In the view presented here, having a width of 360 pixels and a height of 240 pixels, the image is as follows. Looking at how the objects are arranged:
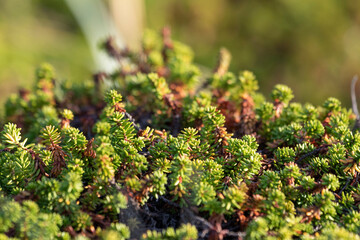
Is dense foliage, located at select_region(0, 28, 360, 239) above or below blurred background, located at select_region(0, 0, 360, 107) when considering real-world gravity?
below

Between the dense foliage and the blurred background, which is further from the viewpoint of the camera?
the blurred background

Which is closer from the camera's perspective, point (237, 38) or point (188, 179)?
point (188, 179)

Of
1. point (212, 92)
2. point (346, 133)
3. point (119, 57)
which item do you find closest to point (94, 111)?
point (119, 57)

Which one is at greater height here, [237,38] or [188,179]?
[237,38]

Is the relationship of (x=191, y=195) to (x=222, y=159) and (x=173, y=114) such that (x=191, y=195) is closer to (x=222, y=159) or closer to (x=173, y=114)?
(x=222, y=159)
